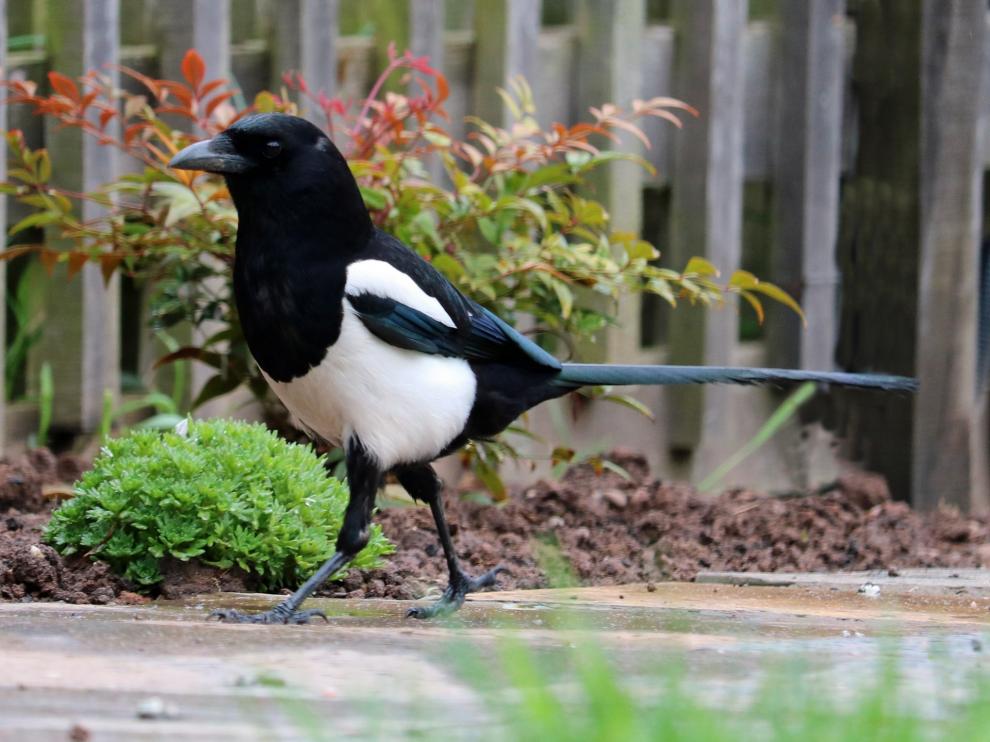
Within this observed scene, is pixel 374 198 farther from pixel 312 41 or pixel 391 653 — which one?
pixel 391 653

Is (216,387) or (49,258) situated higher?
(49,258)

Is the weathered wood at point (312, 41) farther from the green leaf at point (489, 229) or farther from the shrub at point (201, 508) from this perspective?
the shrub at point (201, 508)

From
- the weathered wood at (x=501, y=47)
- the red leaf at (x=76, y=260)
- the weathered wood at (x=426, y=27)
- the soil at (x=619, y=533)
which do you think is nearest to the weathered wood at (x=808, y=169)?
the soil at (x=619, y=533)

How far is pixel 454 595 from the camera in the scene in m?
3.08

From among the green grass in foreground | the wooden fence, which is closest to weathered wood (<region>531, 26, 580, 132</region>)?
the wooden fence

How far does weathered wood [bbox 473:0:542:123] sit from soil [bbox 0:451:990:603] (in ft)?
3.99

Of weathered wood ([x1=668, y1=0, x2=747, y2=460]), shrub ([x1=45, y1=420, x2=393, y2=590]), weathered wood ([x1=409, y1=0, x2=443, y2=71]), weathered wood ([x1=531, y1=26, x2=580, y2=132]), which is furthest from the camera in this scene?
weathered wood ([x1=668, y1=0, x2=747, y2=460])

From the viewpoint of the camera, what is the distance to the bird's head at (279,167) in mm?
2932

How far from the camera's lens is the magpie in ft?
9.43

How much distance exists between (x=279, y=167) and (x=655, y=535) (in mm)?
1734

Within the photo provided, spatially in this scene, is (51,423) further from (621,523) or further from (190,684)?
(190,684)

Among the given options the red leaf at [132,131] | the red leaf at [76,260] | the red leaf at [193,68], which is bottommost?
the red leaf at [76,260]

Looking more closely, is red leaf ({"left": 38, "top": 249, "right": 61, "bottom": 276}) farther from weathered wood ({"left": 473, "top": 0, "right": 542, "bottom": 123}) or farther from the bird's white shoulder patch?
weathered wood ({"left": 473, "top": 0, "right": 542, "bottom": 123})

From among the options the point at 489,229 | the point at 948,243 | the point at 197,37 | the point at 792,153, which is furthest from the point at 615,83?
the point at 197,37
